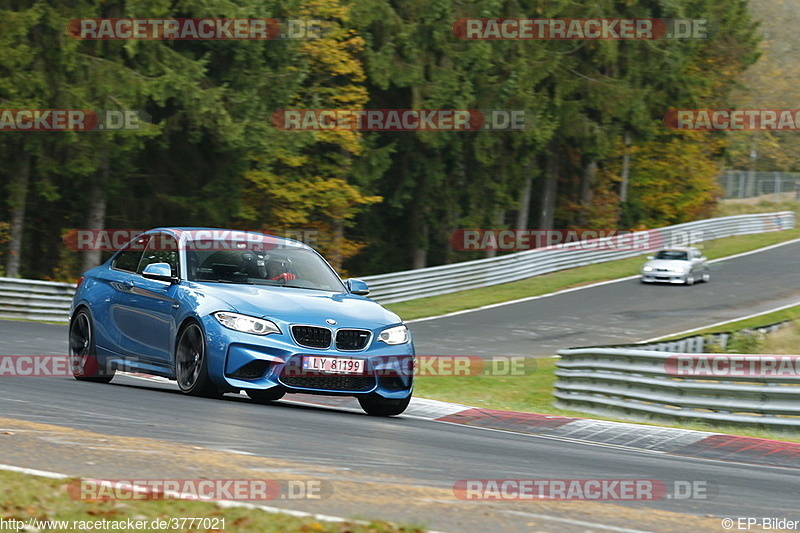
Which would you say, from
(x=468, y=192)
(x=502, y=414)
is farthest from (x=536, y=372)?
(x=468, y=192)

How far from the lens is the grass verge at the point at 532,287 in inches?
1289

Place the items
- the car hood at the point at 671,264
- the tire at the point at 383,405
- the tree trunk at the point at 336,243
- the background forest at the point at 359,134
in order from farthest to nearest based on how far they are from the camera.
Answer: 1. the tree trunk at the point at 336,243
2. the car hood at the point at 671,264
3. the background forest at the point at 359,134
4. the tire at the point at 383,405

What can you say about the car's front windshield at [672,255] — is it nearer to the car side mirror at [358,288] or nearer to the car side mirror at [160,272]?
the car side mirror at [358,288]

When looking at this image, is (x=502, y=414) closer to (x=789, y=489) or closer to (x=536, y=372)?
(x=789, y=489)

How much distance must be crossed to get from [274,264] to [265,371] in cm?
156

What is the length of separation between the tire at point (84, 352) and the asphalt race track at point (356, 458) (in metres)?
0.22

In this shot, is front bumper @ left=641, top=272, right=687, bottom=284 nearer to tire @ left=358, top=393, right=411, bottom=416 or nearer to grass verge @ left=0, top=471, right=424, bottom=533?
tire @ left=358, top=393, right=411, bottom=416

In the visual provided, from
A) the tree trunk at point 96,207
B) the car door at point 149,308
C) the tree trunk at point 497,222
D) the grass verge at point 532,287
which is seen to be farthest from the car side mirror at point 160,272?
the tree trunk at point 497,222

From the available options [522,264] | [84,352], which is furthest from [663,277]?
[84,352]

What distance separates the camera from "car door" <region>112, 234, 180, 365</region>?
452 inches

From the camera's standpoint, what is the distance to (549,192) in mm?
58500

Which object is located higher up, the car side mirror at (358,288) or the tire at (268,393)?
the car side mirror at (358,288)

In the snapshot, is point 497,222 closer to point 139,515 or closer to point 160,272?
point 160,272

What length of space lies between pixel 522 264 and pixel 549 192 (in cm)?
1990
